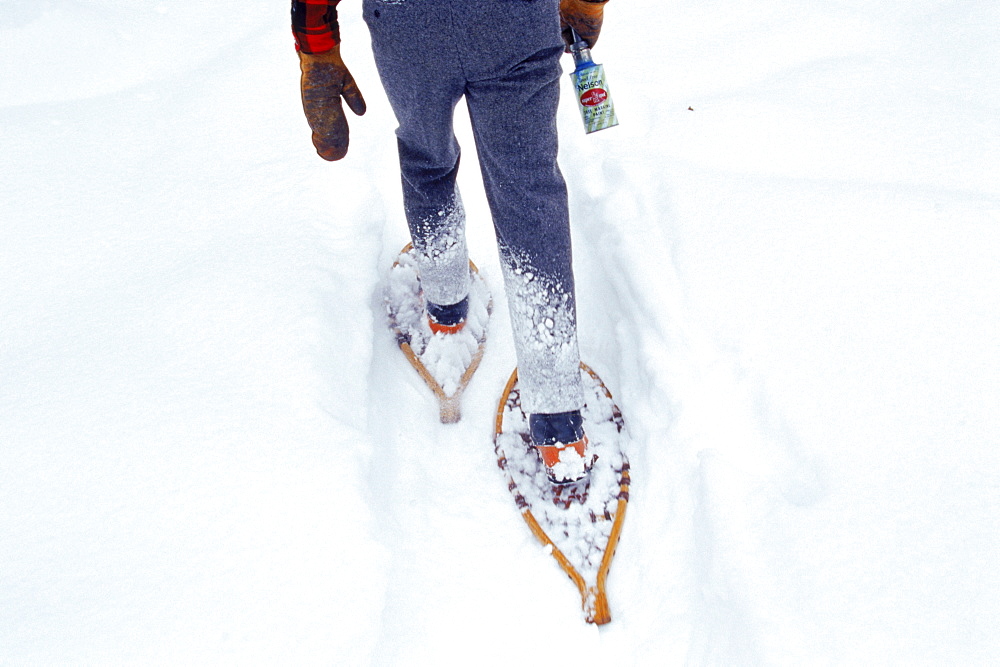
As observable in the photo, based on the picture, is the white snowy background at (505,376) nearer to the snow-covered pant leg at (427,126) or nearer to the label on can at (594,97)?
the snow-covered pant leg at (427,126)

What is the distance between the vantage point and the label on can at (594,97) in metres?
1.39

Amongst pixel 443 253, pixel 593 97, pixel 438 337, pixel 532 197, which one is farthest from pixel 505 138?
pixel 438 337

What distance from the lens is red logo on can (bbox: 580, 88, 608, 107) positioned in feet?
4.64

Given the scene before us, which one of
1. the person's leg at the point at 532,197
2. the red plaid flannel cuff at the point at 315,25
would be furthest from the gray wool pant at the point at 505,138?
the red plaid flannel cuff at the point at 315,25

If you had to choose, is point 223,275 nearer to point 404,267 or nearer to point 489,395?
point 404,267

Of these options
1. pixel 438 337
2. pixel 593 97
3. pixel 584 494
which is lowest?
pixel 584 494

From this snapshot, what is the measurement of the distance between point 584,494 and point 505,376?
447mm

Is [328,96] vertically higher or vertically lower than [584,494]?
higher

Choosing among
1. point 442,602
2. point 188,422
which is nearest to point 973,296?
point 442,602

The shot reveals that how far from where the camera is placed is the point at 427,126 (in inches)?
49.4

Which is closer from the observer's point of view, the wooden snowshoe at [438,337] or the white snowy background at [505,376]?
the white snowy background at [505,376]

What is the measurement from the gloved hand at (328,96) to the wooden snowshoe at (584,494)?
78 cm

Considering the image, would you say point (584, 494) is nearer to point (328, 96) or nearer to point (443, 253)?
point (443, 253)

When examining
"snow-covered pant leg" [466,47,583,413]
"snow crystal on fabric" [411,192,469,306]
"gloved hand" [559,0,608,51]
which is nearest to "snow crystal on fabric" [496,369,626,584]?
"snow-covered pant leg" [466,47,583,413]
